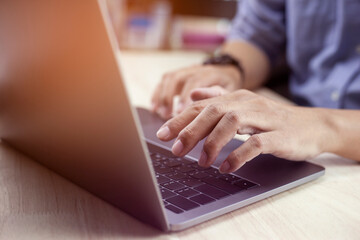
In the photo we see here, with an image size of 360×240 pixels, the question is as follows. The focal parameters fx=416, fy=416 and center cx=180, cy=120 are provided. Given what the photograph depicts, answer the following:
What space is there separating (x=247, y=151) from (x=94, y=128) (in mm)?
217

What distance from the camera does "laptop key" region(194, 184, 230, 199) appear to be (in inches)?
19.6

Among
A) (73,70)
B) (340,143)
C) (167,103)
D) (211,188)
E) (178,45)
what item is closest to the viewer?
(73,70)

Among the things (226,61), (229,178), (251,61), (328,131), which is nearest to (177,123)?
(229,178)

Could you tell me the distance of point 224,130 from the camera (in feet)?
1.78

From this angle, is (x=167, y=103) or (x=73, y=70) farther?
(x=167, y=103)

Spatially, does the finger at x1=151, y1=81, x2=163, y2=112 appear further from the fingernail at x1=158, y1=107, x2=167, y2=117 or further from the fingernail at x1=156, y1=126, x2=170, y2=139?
the fingernail at x1=156, y1=126, x2=170, y2=139

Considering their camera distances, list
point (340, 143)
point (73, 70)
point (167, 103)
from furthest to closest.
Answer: point (167, 103)
point (340, 143)
point (73, 70)

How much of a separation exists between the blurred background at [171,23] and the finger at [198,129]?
1346 mm

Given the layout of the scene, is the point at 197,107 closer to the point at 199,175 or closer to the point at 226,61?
the point at 199,175

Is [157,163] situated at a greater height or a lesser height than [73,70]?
lesser

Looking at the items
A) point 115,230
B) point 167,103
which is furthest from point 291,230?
point 167,103

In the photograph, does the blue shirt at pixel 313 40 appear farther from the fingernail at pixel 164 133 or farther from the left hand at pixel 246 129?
the fingernail at pixel 164 133

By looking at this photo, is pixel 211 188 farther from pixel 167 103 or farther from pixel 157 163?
pixel 167 103

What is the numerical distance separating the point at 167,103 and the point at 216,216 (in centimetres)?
47
